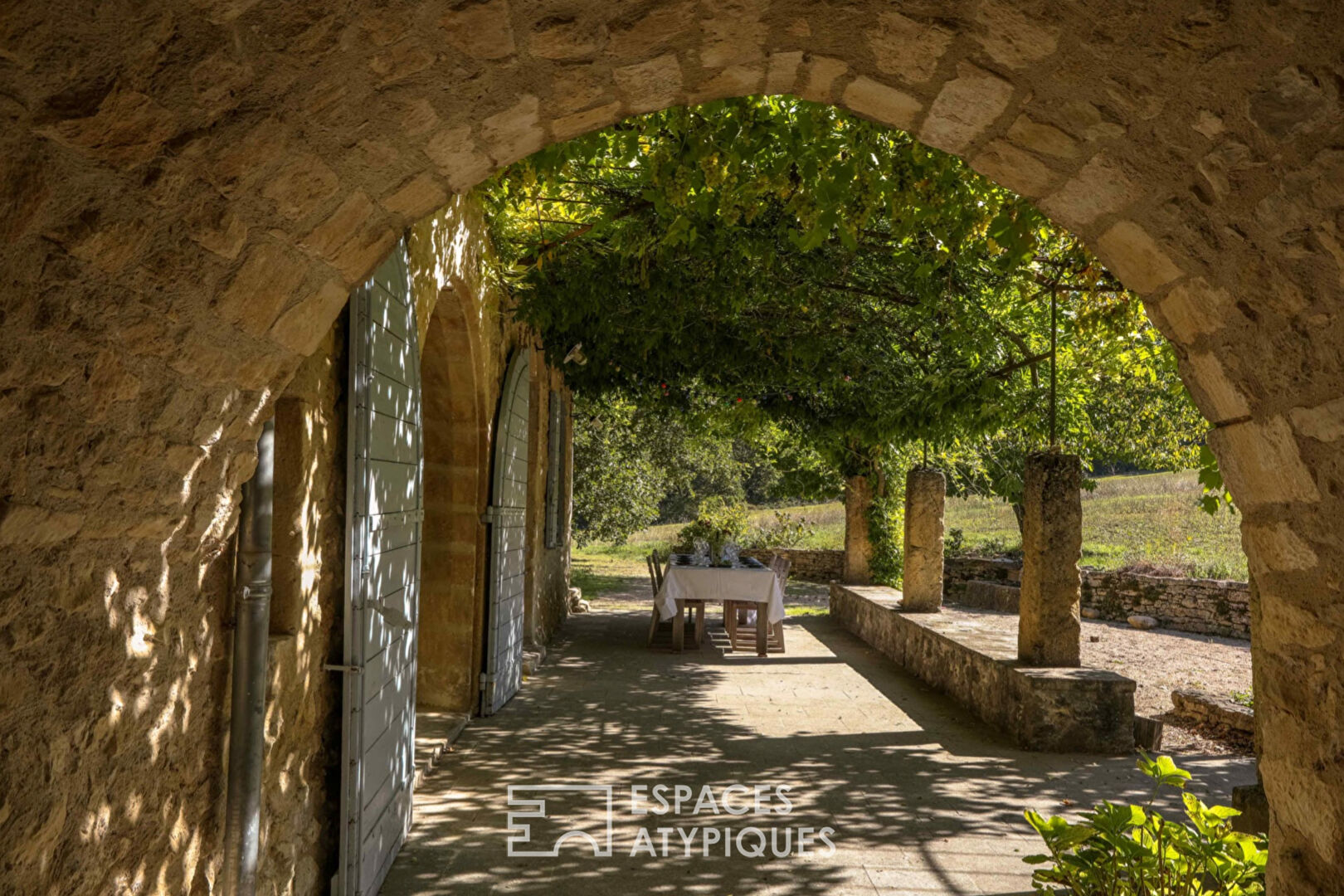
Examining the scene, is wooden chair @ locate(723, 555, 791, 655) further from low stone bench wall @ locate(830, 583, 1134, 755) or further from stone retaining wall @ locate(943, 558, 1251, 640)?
stone retaining wall @ locate(943, 558, 1251, 640)

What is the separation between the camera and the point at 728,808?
446 centimetres

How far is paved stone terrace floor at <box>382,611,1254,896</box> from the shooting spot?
3.68 m

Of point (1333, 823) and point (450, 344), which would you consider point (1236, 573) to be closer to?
point (450, 344)

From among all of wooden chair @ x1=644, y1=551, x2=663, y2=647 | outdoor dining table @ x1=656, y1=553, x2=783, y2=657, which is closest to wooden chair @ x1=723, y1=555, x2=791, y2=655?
outdoor dining table @ x1=656, y1=553, x2=783, y2=657

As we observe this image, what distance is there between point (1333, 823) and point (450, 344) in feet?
15.8

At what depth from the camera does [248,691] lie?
2.32 metres

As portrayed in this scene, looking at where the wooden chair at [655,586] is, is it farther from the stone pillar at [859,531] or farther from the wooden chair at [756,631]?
the stone pillar at [859,531]

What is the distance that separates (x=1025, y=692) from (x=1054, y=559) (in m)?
0.85

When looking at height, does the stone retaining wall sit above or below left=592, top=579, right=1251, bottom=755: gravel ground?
above

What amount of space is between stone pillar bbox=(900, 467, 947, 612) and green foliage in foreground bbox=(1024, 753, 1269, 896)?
20.6 ft

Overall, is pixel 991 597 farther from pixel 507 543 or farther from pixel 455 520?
pixel 455 520

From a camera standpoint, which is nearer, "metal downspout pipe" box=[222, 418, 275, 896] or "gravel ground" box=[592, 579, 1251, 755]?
"metal downspout pipe" box=[222, 418, 275, 896]

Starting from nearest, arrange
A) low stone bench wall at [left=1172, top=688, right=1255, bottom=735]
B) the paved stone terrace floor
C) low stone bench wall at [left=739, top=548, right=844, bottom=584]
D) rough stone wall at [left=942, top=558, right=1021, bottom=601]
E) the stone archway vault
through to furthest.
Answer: the stone archway vault
the paved stone terrace floor
low stone bench wall at [left=1172, top=688, right=1255, bottom=735]
rough stone wall at [left=942, top=558, right=1021, bottom=601]
low stone bench wall at [left=739, top=548, right=844, bottom=584]

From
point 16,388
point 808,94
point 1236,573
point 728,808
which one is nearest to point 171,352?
point 16,388
